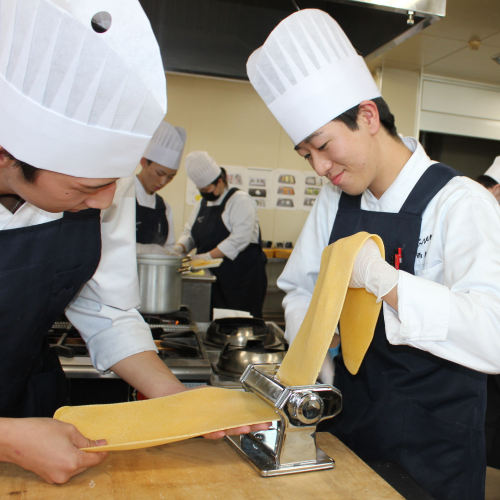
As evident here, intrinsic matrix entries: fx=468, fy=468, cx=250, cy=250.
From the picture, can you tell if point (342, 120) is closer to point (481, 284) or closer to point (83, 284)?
point (481, 284)

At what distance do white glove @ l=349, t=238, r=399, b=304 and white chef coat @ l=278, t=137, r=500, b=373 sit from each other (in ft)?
0.10

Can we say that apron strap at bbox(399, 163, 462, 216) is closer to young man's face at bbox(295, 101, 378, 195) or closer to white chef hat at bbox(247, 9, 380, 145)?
young man's face at bbox(295, 101, 378, 195)

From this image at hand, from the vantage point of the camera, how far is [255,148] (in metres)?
5.73

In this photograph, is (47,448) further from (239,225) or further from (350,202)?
(239,225)

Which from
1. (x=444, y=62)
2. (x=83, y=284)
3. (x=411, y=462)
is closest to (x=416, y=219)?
(x=411, y=462)

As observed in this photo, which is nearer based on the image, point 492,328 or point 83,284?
point 492,328

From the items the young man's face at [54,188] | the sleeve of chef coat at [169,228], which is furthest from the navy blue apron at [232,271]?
the young man's face at [54,188]

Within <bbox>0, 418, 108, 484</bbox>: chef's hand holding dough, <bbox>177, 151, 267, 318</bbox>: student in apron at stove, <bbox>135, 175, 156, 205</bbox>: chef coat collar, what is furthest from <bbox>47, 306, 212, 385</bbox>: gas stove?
<bbox>177, 151, 267, 318</bbox>: student in apron at stove

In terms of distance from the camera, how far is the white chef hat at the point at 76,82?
28.7 inches

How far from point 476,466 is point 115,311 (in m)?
0.99

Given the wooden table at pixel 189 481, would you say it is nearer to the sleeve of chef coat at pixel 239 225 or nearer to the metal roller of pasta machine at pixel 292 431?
the metal roller of pasta machine at pixel 292 431

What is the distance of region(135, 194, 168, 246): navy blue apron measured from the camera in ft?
11.4

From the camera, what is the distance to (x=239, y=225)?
4176 millimetres

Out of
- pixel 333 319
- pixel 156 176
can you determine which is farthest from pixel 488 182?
pixel 333 319
